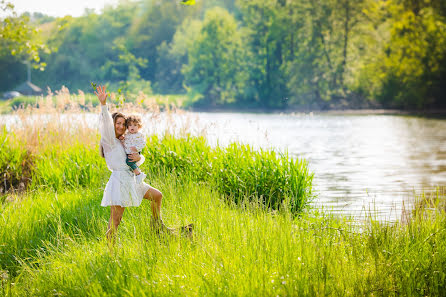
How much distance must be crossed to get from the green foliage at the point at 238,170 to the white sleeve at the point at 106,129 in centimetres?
283

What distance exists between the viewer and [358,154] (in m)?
20.2

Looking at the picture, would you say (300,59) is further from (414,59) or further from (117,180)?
(117,180)

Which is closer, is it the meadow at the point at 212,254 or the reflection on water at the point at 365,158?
the meadow at the point at 212,254

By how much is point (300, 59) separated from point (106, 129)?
5209cm

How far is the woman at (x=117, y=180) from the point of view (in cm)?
545

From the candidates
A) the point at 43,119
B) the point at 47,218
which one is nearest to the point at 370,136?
the point at 43,119

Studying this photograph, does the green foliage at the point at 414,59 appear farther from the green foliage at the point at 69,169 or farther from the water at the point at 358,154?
the green foliage at the point at 69,169

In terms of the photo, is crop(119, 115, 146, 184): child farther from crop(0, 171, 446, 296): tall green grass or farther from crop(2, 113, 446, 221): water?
crop(2, 113, 446, 221): water

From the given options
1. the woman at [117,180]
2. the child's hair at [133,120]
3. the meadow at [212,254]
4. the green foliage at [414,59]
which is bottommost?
the meadow at [212,254]

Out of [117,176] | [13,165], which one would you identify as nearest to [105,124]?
[117,176]

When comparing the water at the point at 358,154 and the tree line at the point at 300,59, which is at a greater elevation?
the tree line at the point at 300,59

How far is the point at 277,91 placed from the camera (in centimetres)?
5612

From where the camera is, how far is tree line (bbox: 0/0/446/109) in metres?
45.4

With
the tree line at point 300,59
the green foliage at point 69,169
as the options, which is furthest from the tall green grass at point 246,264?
the tree line at point 300,59
